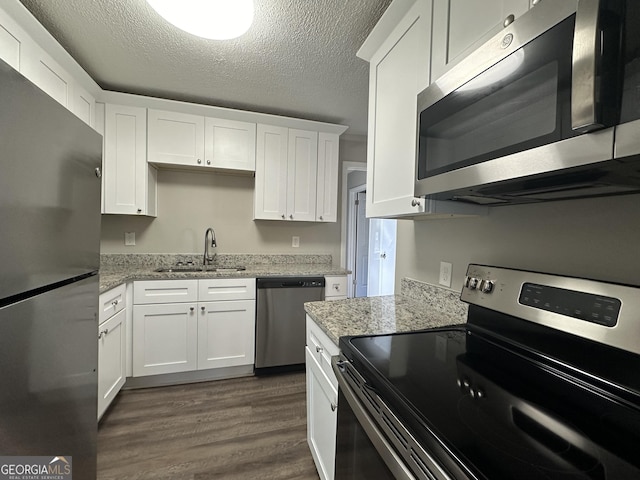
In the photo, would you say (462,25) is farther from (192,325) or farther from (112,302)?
(192,325)

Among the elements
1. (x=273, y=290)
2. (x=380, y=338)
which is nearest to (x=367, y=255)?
(x=273, y=290)

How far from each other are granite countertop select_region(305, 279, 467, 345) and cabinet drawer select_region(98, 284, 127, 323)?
1308 millimetres

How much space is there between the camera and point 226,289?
2.34 meters

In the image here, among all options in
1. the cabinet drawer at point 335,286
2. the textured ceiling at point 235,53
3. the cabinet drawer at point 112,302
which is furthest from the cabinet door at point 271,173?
the cabinet drawer at point 112,302

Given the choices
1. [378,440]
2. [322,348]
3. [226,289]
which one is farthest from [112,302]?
[378,440]

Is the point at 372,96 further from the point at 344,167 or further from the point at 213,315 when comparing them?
the point at 213,315

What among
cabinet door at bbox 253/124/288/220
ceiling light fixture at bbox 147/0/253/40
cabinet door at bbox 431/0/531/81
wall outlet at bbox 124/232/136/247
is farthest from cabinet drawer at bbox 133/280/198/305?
cabinet door at bbox 431/0/531/81

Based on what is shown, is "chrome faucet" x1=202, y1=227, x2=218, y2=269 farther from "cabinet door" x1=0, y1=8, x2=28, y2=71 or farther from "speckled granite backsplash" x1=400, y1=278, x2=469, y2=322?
"speckled granite backsplash" x1=400, y1=278, x2=469, y2=322

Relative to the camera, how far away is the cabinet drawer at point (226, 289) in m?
2.29

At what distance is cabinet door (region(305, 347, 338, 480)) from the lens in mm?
1117

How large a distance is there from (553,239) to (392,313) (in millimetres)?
696

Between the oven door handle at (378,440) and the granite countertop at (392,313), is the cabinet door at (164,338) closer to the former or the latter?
the granite countertop at (392,313)

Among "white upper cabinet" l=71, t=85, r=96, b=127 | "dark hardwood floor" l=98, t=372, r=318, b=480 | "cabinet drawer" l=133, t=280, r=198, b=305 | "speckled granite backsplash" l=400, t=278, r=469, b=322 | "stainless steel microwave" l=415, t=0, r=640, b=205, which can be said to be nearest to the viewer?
Result: "stainless steel microwave" l=415, t=0, r=640, b=205

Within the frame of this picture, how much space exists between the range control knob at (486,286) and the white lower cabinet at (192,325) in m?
1.82
